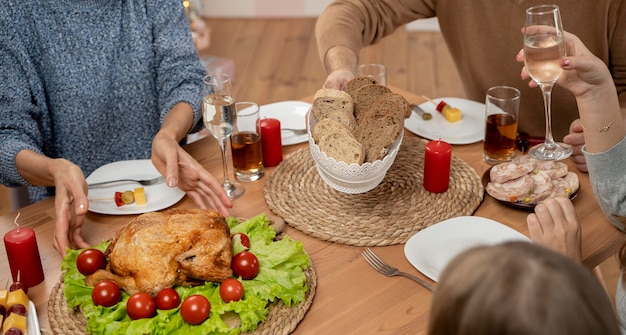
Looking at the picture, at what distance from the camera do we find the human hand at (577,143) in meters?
1.67

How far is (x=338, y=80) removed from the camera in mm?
1870

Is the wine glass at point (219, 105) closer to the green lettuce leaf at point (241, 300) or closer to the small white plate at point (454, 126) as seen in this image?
the green lettuce leaf at point (241, 300)

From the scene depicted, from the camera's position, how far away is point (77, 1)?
6.23 feet

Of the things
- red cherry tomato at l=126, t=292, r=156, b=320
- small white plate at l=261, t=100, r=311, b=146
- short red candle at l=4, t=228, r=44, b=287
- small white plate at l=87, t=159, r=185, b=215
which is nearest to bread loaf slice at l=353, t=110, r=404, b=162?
small white plate at l=261, t=100, r=311, b=146

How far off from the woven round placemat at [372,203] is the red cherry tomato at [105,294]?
440 mm

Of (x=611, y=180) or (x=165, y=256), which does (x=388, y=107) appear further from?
(x=165, y=256)

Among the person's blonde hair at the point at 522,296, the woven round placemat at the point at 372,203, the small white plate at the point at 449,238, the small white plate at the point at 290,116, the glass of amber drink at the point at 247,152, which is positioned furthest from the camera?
the small white plate at the point at 290,116

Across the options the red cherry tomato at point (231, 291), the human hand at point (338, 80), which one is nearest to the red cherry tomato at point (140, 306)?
the red cherry tomato at point (231, 291)

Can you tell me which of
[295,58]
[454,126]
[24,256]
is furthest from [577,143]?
[295,58]

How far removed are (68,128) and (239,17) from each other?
13.1 ft

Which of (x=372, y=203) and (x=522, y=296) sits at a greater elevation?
(x=522, y=296)

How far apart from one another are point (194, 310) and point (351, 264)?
0.37 meters

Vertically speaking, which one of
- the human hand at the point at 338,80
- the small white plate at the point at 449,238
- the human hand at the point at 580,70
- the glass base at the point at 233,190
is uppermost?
the human hand at the point at 580,70

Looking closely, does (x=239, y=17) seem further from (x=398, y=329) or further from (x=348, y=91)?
(x=398, y=329)
